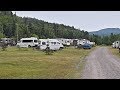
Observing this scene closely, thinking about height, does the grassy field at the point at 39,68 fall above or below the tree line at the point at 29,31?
below

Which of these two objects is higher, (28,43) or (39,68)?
(28,43)

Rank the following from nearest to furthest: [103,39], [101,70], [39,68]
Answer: [101,70] < [39,68] < [103,39]

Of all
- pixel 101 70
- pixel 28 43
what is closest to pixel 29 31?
pixel 28 43

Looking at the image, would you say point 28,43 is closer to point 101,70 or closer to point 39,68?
point 39,68

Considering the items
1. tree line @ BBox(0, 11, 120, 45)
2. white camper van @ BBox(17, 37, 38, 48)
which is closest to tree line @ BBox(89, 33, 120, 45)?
tree line @ BBox(0, 11, 120, 45)

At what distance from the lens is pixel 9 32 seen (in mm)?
104750

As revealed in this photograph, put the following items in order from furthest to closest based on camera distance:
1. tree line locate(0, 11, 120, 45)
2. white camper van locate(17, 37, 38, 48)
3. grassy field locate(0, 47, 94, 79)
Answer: tree line locate(0, 11, 120, 45)
white camper van locate(17, 37, 38, 48)
grassy field locate(0, 47, 94, 79)

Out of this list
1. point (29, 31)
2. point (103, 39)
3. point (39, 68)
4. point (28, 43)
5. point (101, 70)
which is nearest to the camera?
point (101, 70)

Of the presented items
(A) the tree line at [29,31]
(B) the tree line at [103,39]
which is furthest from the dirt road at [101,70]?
(B) the tree line at [103,39]

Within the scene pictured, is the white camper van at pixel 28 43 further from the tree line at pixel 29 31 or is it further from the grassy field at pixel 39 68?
the tree line at pixel 29 31

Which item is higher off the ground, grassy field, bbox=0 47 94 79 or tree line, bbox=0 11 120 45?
tree line, bbox=0 11 120 45

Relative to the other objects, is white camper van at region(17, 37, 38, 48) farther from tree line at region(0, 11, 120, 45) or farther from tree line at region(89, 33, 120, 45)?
tree line at region(89, 33, 120, 45)

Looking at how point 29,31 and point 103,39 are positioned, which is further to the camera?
point 103,39
